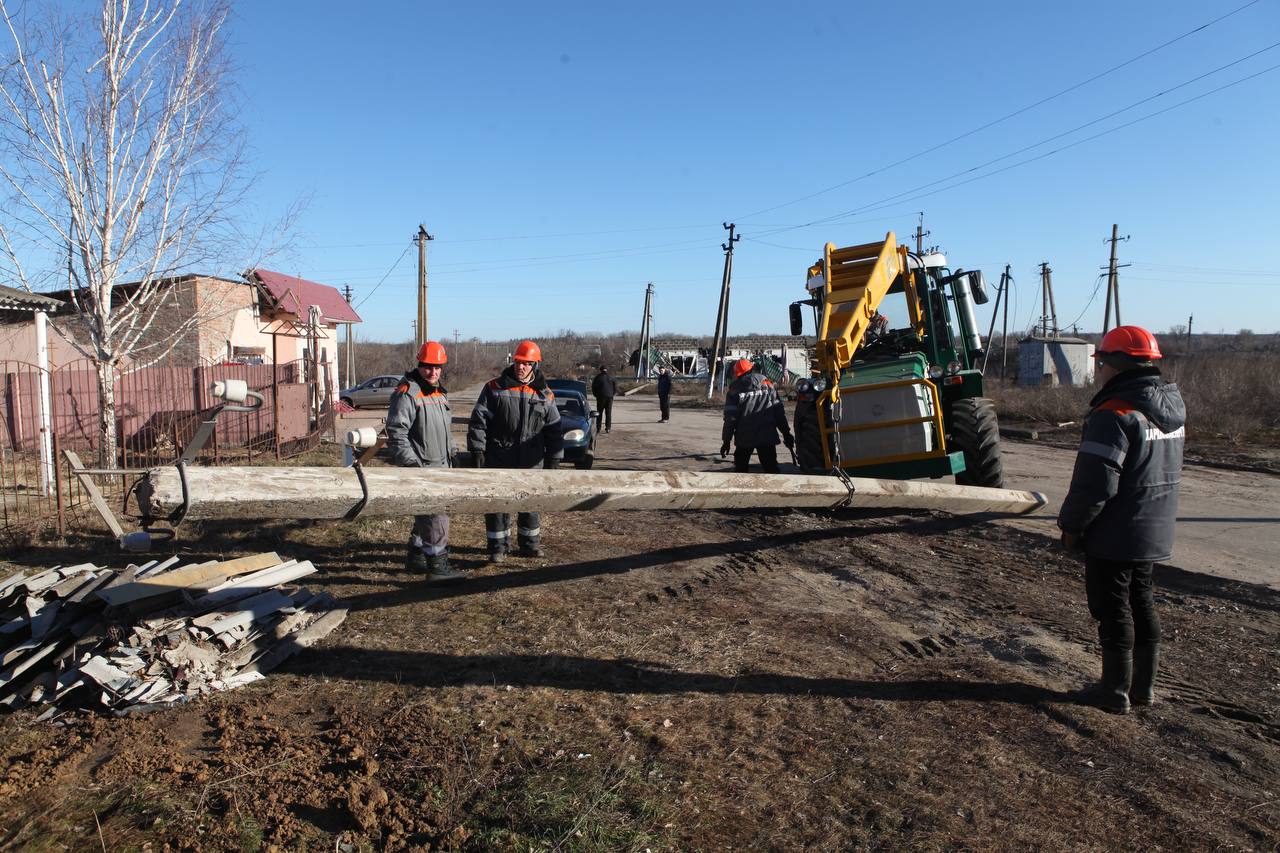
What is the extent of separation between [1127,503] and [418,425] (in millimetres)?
4487

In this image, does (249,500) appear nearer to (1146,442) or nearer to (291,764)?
(291,764)

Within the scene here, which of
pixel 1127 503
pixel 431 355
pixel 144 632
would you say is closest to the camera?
pixel 1127 503

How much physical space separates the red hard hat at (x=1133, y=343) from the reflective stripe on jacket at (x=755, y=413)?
513 centimetres

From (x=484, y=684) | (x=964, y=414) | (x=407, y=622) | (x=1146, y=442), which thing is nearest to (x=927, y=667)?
(x=1146, y=442)

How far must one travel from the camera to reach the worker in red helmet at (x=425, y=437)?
227 inches

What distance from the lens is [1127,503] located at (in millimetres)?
3656

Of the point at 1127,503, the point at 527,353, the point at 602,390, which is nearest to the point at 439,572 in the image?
the point at 527,353

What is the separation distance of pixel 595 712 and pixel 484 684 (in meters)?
0.68

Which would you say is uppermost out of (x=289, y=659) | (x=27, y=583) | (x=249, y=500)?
(x=249, y=500)

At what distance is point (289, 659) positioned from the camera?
4426 mm

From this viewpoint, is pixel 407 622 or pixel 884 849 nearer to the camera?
pixel 884 849

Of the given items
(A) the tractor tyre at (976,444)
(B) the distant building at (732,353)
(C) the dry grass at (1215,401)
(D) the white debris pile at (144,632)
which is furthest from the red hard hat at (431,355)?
(B) the distant building at (732,353)

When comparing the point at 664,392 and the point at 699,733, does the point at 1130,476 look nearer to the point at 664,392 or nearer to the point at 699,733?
the point at 699,733

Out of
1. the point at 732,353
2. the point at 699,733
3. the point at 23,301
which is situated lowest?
the point at 699,733
